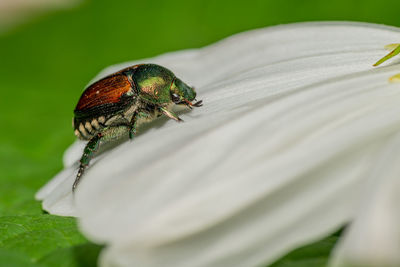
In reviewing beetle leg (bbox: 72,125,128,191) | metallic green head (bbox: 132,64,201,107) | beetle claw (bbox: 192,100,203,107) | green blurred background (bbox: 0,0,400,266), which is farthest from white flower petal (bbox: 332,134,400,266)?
green blurred background (bbox: 0,0,400,266)

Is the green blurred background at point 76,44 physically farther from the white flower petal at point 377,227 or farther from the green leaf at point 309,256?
the white flower petal at point 377,227

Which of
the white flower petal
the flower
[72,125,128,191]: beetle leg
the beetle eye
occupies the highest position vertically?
the beetle eye

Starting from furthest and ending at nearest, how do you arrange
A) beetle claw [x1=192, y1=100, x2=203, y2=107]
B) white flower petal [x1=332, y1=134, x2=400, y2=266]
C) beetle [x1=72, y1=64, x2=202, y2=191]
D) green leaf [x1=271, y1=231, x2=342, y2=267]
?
1. beetle [x1=72, y1=64, x2=202, y2=191]
2. beetle claw [x1=192, y1=100, x2=203, y2=107]
3. green leaf [x1=271, y1=231, x2=342, y2=267]
4. white flower petal [x1=332, y1=134, x2=400, y2=266]

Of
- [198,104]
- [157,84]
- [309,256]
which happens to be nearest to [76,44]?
[157,84]

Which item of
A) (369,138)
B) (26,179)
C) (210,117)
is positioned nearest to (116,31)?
(26,179)

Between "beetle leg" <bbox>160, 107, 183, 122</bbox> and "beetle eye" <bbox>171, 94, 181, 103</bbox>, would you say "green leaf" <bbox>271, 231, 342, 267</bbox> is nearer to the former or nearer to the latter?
"beetle leg" <bbox>160, 107, 183, 122</bbox>
